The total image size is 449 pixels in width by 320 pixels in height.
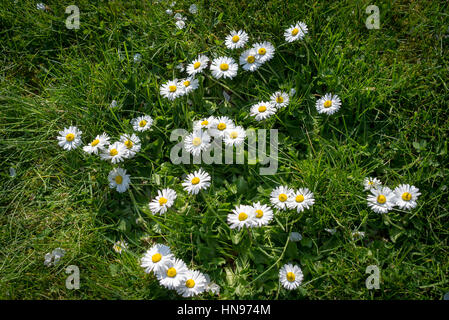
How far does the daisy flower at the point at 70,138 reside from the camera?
2350mm

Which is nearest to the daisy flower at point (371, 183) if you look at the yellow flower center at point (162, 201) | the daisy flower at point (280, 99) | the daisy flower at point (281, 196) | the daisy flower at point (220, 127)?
the daisy flower at point (281, 196)

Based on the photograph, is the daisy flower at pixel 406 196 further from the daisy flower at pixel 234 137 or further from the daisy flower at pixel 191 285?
the daisy flower at pixel 191 285

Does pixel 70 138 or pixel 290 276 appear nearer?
pixel 290 276

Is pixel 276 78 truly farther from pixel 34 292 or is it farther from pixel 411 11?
pixel 34 292

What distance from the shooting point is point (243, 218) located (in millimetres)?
1894

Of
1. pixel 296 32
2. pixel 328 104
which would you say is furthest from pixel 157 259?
pixel 296 32

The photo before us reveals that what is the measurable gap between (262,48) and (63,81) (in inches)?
61.7

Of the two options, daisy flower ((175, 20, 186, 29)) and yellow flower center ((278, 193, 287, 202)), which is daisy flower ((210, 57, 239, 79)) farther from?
yellow flower center ((278, 193, 287, 202))

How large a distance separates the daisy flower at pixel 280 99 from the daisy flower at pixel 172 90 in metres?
0.64

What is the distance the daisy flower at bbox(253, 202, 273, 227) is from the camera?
1.90m

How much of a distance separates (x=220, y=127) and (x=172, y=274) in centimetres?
93

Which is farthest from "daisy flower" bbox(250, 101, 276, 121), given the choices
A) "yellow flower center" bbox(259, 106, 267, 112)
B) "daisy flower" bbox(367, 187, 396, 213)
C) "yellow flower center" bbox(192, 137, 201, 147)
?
"daisy flower" bbox(367, 187, 396, 213)

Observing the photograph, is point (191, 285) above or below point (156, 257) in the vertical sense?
below

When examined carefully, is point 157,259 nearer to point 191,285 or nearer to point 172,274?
point 172,274
